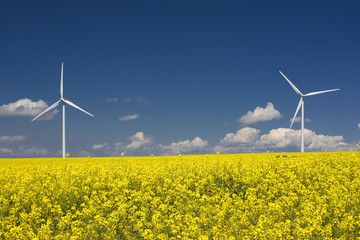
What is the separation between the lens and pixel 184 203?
12.4 meters

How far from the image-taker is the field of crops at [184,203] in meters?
8.61

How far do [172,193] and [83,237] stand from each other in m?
4.98

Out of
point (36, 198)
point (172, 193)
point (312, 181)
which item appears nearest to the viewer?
point (172, 193)

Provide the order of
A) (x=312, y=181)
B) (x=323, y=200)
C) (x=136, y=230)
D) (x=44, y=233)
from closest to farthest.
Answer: (x=44, y=233) < (x=136, y=230) < (x=323, y=200) < (x=312, y=181)

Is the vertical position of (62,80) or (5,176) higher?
(62,80)

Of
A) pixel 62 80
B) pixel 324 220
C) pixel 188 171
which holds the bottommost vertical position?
pixel 324 220

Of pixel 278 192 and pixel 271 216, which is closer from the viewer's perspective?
pixel 271 216

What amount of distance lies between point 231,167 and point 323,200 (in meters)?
6.55

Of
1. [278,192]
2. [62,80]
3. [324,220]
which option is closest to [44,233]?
[324,220]

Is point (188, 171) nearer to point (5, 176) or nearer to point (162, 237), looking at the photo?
point (162, 237)

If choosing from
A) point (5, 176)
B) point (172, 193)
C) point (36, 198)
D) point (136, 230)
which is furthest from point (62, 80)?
point (136, 230)

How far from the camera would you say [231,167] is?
17.4 metres

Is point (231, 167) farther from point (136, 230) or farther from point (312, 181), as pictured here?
point (136, 230)

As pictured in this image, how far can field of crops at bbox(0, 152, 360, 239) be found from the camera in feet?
28.2
